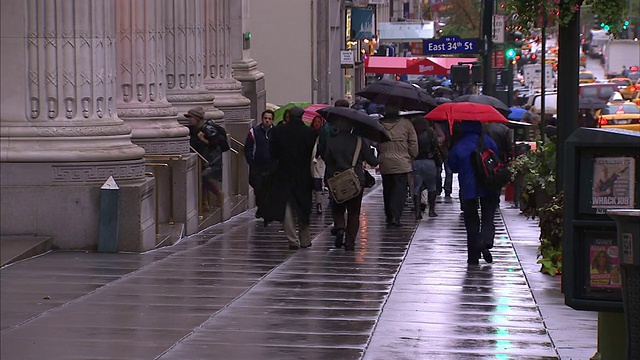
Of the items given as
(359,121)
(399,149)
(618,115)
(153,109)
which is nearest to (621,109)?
(618,115)

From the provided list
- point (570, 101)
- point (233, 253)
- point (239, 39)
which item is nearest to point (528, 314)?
point (570, 101)

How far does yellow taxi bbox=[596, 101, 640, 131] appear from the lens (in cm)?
4003

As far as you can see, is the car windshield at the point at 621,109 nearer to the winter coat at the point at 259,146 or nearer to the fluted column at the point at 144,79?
the winter coat at the point at 259,146

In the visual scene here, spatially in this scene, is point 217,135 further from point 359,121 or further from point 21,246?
point 21,246

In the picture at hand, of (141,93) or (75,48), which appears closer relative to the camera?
(75,48)

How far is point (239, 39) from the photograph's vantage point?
27.2 metres

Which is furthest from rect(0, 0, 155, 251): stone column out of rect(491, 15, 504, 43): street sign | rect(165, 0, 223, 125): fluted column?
rect(491, 15, 504, 43): street sign

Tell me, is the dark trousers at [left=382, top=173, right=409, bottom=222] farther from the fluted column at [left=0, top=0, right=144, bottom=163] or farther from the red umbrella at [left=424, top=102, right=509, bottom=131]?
the fluted column at [left=0, top=0, right=144, bottom=163]

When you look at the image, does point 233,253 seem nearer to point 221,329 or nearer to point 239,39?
point 221,329

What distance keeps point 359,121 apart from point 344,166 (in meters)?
0.63

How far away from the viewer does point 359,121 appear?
54.0ft

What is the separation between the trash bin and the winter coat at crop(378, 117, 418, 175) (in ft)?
38.1

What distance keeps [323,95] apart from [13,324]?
32.3 metres

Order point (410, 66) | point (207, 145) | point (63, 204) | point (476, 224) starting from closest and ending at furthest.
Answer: point (63, 204)
point (476, 224)
point (207, 145)
point (410, 66)
